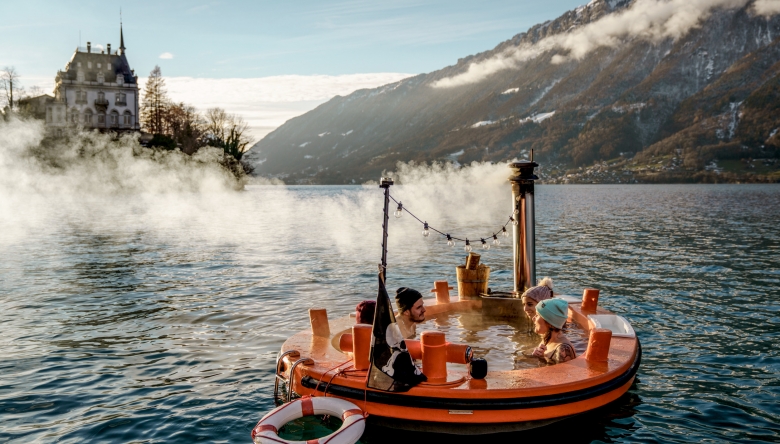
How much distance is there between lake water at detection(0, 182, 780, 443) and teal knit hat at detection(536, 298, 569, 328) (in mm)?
1611

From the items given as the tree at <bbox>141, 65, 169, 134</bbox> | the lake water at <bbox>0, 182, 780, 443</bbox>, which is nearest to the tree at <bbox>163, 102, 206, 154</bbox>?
the tree at <bbox>141, 65, 169, 134</bbox>

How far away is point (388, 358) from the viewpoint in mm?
9008

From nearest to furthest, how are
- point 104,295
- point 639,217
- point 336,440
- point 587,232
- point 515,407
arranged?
point 336,440, point 515,407, point 104,295, point 587,232, point 639,217

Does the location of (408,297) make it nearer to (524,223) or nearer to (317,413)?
(317,413)

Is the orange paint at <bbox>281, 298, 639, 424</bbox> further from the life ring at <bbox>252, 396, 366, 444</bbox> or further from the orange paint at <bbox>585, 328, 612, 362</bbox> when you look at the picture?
the life ring at <bbox>252, 396, 366, 444</bbox>

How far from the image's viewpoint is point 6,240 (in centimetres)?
3738

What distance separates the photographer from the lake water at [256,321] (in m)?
10.2

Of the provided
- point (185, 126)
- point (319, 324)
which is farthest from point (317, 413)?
point (185, 126)

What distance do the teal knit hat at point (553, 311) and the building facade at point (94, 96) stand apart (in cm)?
12135

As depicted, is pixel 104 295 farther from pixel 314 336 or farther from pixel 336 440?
pixel 336 440

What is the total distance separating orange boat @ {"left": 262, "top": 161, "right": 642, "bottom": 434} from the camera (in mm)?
8844

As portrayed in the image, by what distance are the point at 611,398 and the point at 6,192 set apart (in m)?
102

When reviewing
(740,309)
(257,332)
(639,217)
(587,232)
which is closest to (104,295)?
(257,332)

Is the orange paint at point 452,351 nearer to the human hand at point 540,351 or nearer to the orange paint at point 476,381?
the orange paint at point 476,381
